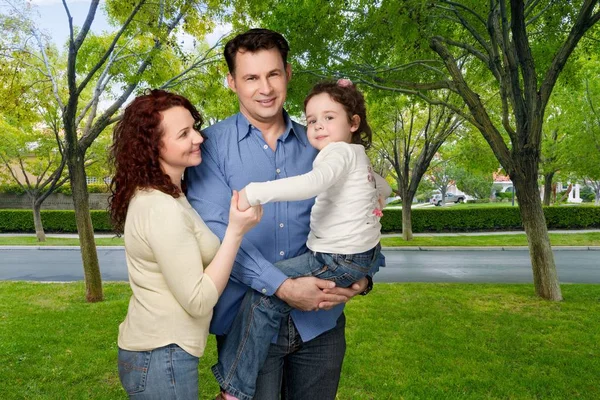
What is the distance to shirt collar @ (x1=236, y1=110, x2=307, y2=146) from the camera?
2.23m

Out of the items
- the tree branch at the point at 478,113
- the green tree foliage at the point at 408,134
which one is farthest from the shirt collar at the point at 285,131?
the green tree foliage at the point at 408,134

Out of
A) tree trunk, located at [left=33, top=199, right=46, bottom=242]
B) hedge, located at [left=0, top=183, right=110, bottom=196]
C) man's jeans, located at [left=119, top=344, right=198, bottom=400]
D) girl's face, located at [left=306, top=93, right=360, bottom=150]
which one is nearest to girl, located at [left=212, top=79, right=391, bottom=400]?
girl's face, located at [left=306, top=93, right=360, bottom=150]

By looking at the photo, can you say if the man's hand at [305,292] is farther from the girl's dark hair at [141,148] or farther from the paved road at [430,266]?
the paved road at [430,266]

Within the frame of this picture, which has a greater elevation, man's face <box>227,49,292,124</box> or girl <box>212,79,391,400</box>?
man's face <box>227,49,292,124</box>

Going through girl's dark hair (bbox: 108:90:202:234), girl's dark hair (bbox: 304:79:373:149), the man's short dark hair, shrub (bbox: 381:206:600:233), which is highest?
the man's short dark hair

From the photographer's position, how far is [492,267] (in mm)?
13547

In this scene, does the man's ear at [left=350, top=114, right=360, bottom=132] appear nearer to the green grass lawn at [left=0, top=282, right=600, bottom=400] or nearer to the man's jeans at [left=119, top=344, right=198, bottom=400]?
the man's jeans at [left=119, top=344, right=198, bottom=400]

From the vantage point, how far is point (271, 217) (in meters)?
2.14

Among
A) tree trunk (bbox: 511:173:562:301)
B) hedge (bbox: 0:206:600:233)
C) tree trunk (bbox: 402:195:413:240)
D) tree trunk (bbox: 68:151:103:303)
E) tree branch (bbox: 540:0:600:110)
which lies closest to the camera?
tree branch (bbox: 540:0:600:110)

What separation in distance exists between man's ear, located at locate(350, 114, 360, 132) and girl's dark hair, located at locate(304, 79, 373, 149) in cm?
1

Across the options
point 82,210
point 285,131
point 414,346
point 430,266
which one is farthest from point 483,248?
point 285,131

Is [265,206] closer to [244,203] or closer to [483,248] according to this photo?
[244,203]

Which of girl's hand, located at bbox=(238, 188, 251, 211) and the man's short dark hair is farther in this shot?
the man's short dark hair

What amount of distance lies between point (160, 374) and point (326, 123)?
1238 mm
